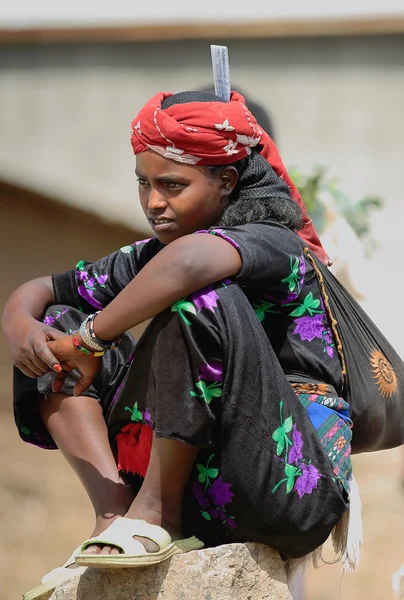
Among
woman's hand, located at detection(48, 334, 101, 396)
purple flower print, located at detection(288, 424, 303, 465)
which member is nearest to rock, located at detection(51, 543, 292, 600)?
Result: purple flower print, located at detection(288, 424, 303, 465)

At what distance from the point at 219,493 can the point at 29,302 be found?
84 cm

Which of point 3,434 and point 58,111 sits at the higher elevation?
point 58,111

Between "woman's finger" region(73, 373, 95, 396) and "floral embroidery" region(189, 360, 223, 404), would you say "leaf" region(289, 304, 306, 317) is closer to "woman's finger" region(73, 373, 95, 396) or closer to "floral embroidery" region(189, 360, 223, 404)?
"floral embroidery" region(189, 360, 223, 404)

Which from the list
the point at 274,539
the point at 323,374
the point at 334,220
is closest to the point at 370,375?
the point at 323,374

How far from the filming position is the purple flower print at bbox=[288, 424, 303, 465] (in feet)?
8.54

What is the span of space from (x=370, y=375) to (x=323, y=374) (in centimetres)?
16

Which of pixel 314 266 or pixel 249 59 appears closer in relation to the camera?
pixel 314 266

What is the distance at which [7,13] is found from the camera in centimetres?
614

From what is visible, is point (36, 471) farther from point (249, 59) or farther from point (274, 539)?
point (274, 539)

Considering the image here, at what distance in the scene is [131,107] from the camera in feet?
20.6

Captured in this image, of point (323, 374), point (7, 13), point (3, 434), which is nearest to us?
point (323, 374)

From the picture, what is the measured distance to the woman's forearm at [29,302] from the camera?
2.99 meters

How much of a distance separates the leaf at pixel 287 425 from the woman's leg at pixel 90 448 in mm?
532

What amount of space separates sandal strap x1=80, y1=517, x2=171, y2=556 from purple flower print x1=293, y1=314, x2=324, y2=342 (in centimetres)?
65
